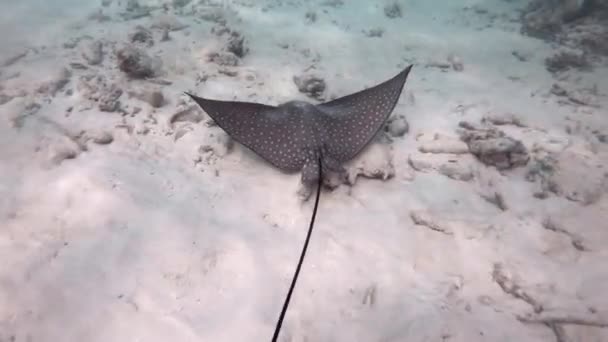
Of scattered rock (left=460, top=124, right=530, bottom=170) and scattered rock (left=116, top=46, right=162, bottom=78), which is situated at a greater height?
scattered rock (left=460, top=124, right=530, bottom=170)

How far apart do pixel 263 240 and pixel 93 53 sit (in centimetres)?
460

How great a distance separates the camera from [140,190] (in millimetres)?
3324

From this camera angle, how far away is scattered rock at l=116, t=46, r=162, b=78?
15.7 ft

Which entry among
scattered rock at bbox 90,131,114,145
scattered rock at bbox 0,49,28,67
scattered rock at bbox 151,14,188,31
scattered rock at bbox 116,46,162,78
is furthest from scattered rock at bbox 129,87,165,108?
scattered rock at bbox 151,14,188,31

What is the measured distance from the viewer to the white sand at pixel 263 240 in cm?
246

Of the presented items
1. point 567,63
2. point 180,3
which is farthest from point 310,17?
point 567,63

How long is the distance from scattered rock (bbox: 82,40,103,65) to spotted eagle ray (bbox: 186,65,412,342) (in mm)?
2961

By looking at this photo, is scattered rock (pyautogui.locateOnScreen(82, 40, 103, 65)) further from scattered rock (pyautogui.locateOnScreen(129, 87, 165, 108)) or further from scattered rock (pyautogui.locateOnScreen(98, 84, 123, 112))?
scattered rock (pyautogui.locateOnScreen(129, 87, 165, 108))

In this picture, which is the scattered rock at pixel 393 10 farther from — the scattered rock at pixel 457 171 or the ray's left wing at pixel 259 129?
the ray's left wing at pixel 259 129

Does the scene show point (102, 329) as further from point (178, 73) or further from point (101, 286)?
point (178, 73)

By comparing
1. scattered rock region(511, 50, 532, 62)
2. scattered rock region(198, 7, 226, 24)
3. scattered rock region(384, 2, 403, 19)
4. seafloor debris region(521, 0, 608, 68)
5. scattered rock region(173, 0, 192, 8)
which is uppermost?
seafloor debris region(521, 0, 608, 68)

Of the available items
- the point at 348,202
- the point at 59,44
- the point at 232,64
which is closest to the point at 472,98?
the point at 348,202

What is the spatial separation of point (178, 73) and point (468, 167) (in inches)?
171

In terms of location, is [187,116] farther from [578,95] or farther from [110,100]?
[578,95]
